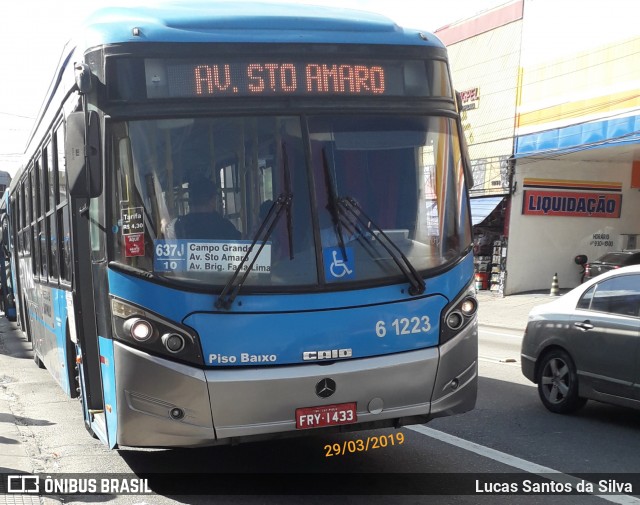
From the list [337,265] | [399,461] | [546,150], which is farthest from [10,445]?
[546,150]

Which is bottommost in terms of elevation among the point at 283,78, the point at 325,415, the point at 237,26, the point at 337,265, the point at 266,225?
the point at 325,415

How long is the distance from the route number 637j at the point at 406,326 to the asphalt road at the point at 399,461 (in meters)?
1.23

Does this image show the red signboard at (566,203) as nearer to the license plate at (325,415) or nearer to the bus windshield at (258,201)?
the bus windshield at (258,201)

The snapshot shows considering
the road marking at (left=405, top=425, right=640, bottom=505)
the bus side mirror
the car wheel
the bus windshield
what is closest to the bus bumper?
the bus windshield

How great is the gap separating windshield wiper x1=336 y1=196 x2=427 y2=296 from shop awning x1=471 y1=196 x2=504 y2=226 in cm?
2075

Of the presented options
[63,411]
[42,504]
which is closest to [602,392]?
[42,504]

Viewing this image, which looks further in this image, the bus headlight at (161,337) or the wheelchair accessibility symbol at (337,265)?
the wheelchair accessibility symbol at (337,265)

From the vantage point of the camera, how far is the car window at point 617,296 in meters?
7.45

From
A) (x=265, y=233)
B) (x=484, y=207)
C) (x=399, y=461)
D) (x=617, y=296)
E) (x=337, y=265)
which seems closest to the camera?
(x=265, y=233)

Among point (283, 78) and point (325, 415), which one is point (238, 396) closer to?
point (325, 415)

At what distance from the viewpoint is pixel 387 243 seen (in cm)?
526

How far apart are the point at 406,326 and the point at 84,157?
246 cm

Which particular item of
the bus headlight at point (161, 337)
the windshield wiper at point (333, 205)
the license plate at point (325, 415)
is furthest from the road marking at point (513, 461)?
the bus headlight at point (161, 337)

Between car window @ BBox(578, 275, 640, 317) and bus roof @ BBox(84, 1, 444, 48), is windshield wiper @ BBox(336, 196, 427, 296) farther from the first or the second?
car window @ BBox(578, 275, 640, 317)
